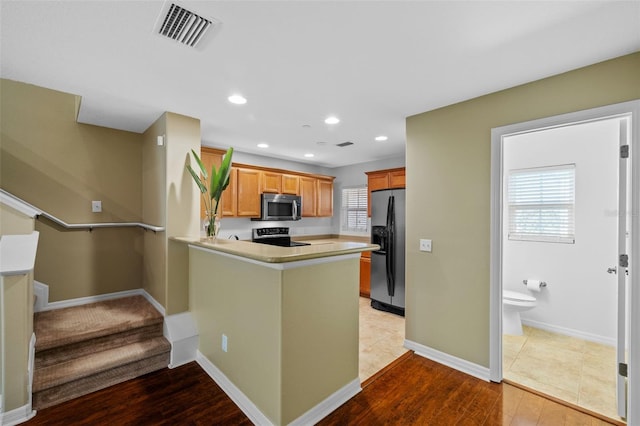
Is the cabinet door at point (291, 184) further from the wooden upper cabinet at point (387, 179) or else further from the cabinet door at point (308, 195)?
the wooden upper cabinet at point (387, 179)

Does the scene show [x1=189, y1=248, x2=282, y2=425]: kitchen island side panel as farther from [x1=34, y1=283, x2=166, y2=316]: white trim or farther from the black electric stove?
the black electric stove

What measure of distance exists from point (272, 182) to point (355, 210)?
192 cm

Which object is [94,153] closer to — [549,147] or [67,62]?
[67,62]

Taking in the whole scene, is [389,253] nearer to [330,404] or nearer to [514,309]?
[514,309]

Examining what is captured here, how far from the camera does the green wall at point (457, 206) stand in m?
2.21

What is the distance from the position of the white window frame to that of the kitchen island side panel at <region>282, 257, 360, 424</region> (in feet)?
11.2

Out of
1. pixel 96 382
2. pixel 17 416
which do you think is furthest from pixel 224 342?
pixel 17 416

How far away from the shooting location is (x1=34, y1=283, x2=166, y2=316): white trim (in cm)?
305

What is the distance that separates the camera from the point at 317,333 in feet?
6.48

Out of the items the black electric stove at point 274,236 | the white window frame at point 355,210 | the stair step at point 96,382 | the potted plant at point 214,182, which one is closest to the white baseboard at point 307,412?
the stair step at point 96,382

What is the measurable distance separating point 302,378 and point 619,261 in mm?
2299

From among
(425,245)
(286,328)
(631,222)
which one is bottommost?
(286,328)

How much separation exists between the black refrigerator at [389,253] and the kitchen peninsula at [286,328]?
192 centimetres

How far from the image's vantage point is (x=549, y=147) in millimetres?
3414
